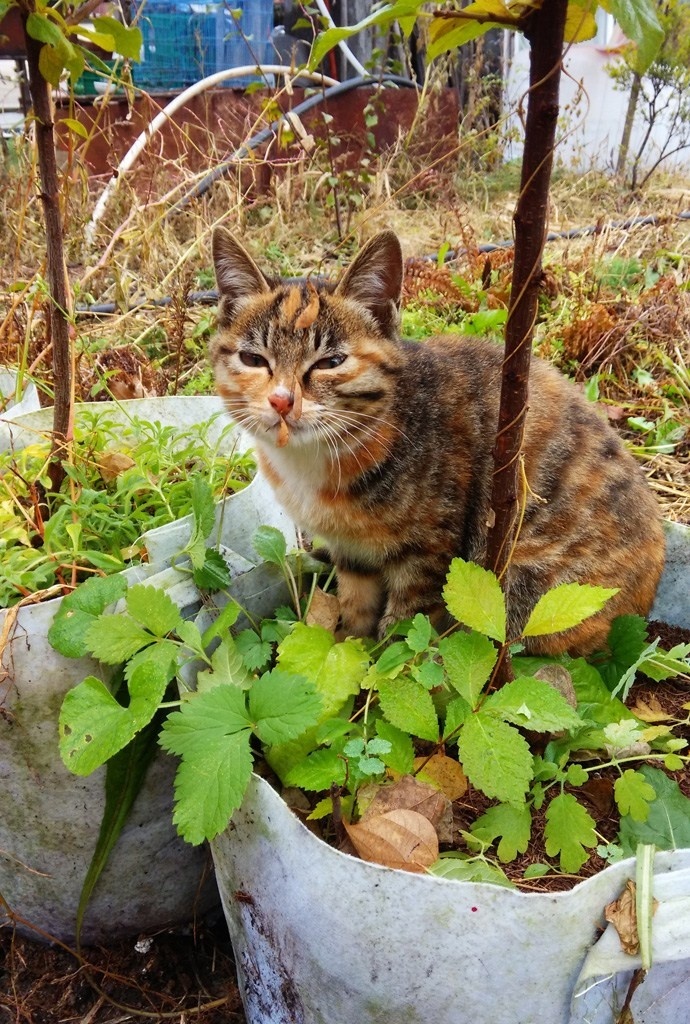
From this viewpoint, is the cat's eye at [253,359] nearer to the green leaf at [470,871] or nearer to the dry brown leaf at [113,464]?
the dry brown leaf at [113,464]

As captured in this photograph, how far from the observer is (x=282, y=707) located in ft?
4.46

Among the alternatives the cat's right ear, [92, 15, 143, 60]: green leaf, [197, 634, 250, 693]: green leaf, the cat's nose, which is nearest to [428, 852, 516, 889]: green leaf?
[197, 634, 250, 693]: green leaf

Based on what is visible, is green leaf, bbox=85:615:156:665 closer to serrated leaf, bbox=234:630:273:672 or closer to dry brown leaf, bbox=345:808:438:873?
serrated leaf, bbox=234:630:273:672

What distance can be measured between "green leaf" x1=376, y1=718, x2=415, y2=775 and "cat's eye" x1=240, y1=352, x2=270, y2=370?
926mm

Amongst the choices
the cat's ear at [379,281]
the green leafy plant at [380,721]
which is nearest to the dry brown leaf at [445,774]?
the green leafy plant at [380,721]

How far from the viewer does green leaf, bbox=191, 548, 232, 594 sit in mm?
1722

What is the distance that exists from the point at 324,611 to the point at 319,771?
22.3 inches

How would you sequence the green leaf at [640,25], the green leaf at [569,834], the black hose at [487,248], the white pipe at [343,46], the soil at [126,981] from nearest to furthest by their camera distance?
the green leaf at [640,25] → the green leaf at [569,834] → the soil at [126,981] → the white pipe at [343,46] → the black hose at [487,248]

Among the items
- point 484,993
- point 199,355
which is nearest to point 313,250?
point 199,355

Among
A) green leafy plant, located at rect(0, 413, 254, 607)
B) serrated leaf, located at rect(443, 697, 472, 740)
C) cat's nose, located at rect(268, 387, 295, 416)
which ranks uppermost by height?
cat's nose, located at rect(268, 387, 295, 416)

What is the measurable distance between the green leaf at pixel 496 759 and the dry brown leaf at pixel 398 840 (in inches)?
5.0

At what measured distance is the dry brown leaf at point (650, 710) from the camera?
1.73 m

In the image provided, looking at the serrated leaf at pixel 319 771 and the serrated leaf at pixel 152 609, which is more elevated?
the serrated leaf at pixel 152 609

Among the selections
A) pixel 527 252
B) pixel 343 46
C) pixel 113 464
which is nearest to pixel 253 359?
pixel 113 464
